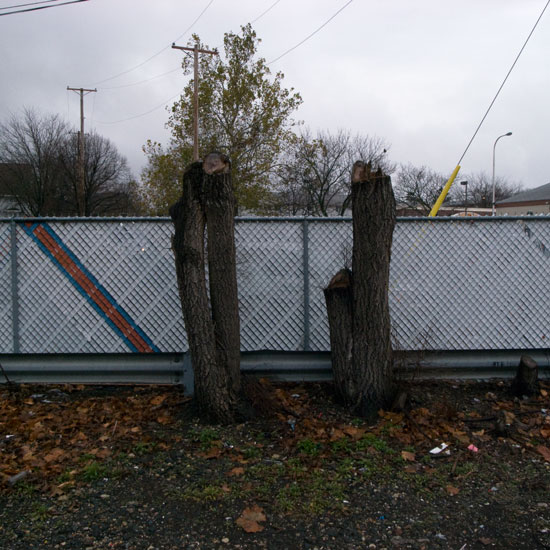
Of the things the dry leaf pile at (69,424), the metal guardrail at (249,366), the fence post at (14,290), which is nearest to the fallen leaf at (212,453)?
the dry leaf pile at (69,424)

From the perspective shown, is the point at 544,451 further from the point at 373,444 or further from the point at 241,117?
the point at 241,117

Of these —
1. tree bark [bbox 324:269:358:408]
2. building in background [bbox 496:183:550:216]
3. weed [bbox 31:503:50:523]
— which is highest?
building in background [bbox 496:183:550:216]

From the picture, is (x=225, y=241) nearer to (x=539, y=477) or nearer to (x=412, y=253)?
(x=412, y=253)

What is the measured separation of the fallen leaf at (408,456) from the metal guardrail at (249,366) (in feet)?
5.07

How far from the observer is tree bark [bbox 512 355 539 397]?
16.6 feet

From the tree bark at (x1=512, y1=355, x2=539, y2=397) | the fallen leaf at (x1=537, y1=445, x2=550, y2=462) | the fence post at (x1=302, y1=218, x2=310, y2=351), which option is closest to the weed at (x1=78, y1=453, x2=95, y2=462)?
the fence post at (x1=302, y1=218, x2=310, y2=351)

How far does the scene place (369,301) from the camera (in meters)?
4.56

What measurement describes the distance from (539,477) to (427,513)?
3.32 feet

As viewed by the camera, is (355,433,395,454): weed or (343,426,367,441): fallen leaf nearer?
(355,433,395,454): weed

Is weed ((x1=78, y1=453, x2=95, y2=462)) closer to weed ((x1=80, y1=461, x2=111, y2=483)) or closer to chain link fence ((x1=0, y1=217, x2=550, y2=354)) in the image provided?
weed ((x1=80, y1=461, x2=111, y2=483))

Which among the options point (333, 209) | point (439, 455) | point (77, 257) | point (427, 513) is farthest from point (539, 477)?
point (333, 209)

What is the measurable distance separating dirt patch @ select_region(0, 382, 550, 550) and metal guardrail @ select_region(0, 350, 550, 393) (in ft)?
0.98

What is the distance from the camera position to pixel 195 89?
24719mm

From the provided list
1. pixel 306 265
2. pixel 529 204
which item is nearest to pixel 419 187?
pixel 529 204
